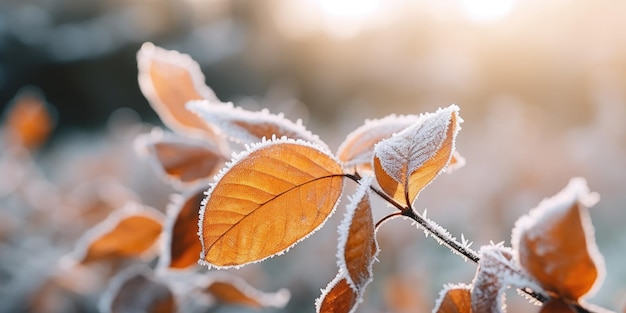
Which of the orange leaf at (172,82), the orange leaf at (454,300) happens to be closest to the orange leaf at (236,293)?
the orange leaf at (172,82)

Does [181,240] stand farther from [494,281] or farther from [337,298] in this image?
[494,281]

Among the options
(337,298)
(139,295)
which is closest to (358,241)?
(337,298)

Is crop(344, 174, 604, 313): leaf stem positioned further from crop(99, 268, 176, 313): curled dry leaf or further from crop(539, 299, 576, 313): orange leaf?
crop(99, 268, 176, 313): curled dry leaf

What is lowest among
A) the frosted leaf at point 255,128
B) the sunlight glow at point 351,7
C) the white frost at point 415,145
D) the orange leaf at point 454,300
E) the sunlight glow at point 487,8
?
the orange leaf at point 454,300

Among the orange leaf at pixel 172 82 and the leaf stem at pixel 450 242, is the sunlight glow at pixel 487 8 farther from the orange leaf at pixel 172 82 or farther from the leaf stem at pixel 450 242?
the leaf stem at pixel 450 242

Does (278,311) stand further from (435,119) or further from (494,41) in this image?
(494,41)
